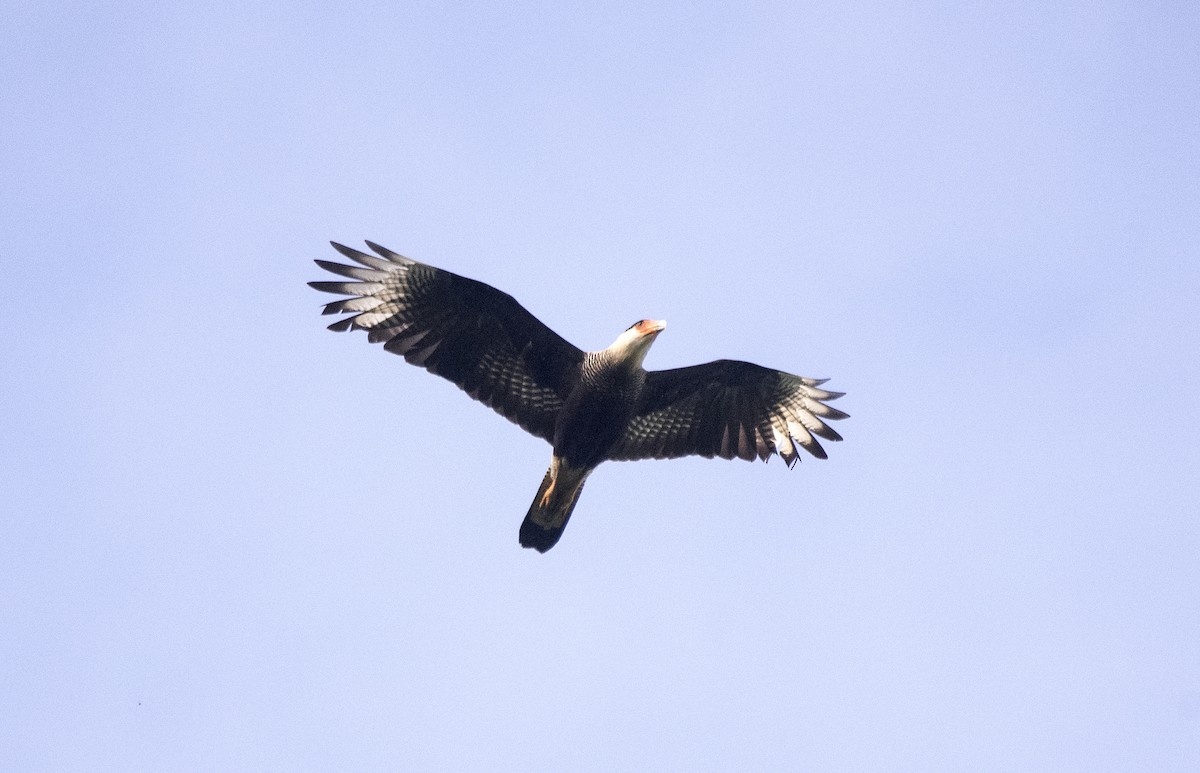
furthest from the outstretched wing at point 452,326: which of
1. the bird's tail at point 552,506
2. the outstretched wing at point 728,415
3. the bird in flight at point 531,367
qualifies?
the outstretched wing at point 728,415

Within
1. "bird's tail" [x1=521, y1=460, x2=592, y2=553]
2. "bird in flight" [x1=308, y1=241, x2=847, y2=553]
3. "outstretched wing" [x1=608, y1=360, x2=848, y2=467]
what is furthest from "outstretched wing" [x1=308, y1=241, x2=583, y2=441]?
"outstretched wing" [x1=608, y1=360, x2=848, y2=467]

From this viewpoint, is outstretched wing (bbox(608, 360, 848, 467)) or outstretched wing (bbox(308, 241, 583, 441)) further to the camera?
outstretched wing (bbox(608, 360, 848, 467))

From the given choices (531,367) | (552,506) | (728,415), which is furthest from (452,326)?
(728,415)

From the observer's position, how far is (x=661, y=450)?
1155 cm

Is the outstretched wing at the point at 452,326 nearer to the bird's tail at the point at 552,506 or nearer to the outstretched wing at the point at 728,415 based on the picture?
the bird's tail at the point at 552,506

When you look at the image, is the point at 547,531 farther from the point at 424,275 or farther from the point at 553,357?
the point at 424,275

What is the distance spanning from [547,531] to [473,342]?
1.61m

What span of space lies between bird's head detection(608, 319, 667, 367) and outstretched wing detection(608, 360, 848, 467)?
1.62ft

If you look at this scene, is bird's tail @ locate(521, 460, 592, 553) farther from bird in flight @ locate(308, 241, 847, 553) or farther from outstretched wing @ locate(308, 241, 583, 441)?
outstretched wing @ locate(308, 241, 583, 441)

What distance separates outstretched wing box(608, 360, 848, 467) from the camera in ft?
37.3

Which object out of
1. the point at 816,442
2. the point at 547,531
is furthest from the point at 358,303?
the point at 816,442

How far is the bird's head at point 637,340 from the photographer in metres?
10.7

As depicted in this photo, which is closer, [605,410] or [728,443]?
[605,410]

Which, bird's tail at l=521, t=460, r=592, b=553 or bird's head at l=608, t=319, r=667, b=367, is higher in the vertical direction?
bird's head at l=608, t=319, r=667, b=367
